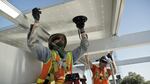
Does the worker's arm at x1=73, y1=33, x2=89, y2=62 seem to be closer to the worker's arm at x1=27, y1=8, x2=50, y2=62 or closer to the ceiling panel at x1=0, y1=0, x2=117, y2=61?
the ceiling panel at x1=0, y1=0, x2=117, y2=61

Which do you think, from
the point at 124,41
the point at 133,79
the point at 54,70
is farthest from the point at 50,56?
the point at 133,79

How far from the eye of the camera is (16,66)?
1.50m

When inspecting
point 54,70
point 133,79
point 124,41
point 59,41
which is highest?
point 124,41

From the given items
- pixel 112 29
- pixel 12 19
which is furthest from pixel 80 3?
pixel 112 29

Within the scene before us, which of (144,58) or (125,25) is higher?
(125,25)

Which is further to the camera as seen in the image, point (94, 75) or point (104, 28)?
point (94, 75)

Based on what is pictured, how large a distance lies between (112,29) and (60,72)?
1.03m

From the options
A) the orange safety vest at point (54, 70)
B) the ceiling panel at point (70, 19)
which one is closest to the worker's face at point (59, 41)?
the orange safety vest at point (54, 70)

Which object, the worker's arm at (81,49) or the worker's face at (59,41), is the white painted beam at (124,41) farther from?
the worker's face at (59,41)

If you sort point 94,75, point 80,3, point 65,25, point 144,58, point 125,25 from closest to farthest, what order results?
1. point 80,3
2. point 65,25
3. point 125,25
4. point 94,75
5. point 144,58

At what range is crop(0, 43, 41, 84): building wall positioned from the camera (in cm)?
136

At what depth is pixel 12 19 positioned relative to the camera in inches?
67.1

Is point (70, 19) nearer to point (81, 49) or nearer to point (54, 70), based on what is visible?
point (81, 49)

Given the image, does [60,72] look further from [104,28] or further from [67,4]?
[104,28]
